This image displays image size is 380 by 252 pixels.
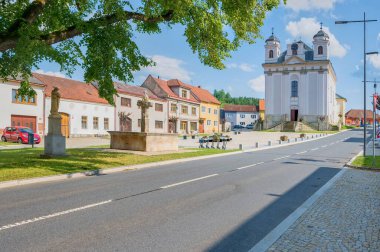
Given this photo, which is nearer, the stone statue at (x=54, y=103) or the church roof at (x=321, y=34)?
the stone statue at (x=54, y=103)

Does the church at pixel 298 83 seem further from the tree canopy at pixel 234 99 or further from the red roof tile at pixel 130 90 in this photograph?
the tree canopy at pixel 234 99

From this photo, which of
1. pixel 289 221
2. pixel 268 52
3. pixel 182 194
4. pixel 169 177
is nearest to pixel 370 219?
pixel 289 221

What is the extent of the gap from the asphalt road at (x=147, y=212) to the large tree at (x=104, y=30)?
5.68 meters

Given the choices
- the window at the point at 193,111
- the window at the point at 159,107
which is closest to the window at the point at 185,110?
the window at the point at 193,111

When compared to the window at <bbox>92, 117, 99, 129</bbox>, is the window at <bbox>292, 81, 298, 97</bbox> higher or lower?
higher

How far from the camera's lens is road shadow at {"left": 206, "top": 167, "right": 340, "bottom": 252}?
17.7 feet

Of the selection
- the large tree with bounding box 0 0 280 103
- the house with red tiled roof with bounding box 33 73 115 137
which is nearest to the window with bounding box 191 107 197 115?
the house with red tiled roof with bounding box 33 73 115 137

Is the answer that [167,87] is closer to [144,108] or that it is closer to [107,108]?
[107,108]

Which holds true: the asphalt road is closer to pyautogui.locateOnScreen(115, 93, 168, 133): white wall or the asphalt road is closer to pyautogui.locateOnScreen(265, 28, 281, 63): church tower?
pyautogui.locateOnScreen(115, 93, 168, 133): white wall

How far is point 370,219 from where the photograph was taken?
22.7ft

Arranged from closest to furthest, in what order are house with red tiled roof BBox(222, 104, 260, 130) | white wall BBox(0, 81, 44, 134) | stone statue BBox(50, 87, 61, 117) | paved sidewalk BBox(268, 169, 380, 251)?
paved sidewalk BBox(268, 169, 380, 251) → stone statue BBox(50, 87, 61, 117) → white wall BBox(0, 81, 44, 134) → house with red tiled roof BBox(222, 104, 260, 130)

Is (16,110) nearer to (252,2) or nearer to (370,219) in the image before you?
(252,2)

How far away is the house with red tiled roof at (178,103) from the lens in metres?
58.7

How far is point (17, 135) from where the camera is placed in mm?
31562
